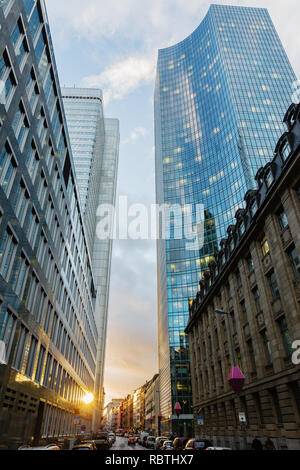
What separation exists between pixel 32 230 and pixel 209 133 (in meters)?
87.7

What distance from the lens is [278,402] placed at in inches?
929

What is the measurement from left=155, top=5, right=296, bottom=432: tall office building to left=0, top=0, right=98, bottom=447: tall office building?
4778 cm

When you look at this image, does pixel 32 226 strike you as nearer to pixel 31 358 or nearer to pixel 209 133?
pixel 31 358

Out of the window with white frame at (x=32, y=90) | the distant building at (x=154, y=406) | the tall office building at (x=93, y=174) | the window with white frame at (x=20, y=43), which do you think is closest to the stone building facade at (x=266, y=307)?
the window with white frame at (x=32, y=90)

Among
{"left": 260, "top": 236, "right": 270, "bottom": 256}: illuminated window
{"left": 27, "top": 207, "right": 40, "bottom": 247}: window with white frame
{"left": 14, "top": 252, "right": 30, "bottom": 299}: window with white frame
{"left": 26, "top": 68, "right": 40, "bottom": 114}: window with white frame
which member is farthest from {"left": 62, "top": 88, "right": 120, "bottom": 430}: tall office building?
{"left": 260, "top": 236, "right": 270, "bottom": 256}: illuminated window

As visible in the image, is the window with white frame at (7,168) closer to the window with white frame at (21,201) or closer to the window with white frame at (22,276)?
the window with white frame at (21,201)

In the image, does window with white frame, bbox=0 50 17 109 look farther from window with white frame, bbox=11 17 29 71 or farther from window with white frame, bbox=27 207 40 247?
window with white frame, bbox=27 207 40 247

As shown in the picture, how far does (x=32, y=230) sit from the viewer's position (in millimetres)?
27047

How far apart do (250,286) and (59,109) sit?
1110 inches

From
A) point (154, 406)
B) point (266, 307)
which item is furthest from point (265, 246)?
point (154, 406)

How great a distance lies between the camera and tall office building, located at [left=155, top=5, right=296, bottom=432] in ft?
269
